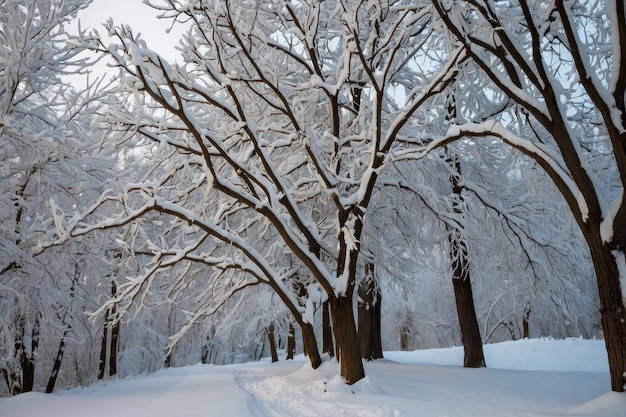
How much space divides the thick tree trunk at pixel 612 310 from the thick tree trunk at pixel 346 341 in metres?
3.20

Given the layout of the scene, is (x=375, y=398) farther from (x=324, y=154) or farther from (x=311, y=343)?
(x=324, y=154)

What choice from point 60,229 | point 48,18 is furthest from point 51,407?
point 48,18

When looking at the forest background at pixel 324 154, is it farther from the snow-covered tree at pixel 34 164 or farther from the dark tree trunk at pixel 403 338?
the dark tree trunk at pixel 403 338

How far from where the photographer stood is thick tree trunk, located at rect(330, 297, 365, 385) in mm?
6684

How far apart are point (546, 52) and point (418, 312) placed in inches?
1048

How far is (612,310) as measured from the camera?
4953 millimetres

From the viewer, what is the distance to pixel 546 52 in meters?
7.61

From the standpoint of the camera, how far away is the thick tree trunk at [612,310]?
15.8 feet

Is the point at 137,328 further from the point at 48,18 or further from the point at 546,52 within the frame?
the point at 546,52

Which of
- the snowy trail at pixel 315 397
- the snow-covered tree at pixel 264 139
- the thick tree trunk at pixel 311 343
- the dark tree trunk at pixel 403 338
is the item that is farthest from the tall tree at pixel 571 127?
the dark tree trunk at pixel 403 338

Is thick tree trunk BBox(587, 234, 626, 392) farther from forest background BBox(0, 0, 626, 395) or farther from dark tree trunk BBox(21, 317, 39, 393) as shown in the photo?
dark tree trunk BBox(21, 317, 39, 393)

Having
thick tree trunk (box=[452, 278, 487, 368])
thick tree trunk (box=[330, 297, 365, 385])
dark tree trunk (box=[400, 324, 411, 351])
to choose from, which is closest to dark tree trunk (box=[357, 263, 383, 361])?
thick tree trunk (box=[452, 278, 487, 368])

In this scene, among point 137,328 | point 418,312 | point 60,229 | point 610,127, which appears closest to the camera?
point 610,127

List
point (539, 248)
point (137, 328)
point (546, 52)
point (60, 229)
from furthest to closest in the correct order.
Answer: point (137, 328), point (539, 248), point (546, 52), point (60, 229)
